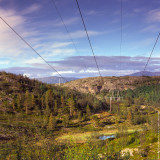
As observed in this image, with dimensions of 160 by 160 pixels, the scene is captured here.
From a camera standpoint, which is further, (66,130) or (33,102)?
(33,102)

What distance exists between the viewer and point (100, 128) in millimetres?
93812

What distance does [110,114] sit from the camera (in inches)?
4879

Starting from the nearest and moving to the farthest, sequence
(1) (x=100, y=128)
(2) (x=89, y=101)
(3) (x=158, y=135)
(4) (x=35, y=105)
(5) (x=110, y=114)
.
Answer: (3) (x=158, y=135), (1) (x=100, y=128), (4) (x=35, y=105), (5) (x=110, y=114), (2) (x=89, y=101)

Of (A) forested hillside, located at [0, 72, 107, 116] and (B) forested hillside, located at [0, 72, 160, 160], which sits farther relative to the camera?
(A) forested hillside, located at [0, 72, 107, 116]

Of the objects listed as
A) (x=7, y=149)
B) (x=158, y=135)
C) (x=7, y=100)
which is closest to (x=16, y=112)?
(x=7, y=100)

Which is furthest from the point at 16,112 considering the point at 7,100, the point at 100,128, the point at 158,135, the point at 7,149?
the point at 7,149

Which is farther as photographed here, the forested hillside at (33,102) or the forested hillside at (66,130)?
the forested hillside at (33,102)

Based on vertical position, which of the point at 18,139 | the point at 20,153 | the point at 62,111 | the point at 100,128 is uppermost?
the point at 18,139

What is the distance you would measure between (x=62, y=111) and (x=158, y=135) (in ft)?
194

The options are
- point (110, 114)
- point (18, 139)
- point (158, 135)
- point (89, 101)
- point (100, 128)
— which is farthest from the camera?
point (89, 101)

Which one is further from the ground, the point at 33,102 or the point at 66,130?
the point at 33,102

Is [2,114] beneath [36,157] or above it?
beneath

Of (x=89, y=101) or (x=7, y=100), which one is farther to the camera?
(x=89, y=101)

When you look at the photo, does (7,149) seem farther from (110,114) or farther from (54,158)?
Result: (110,114)
